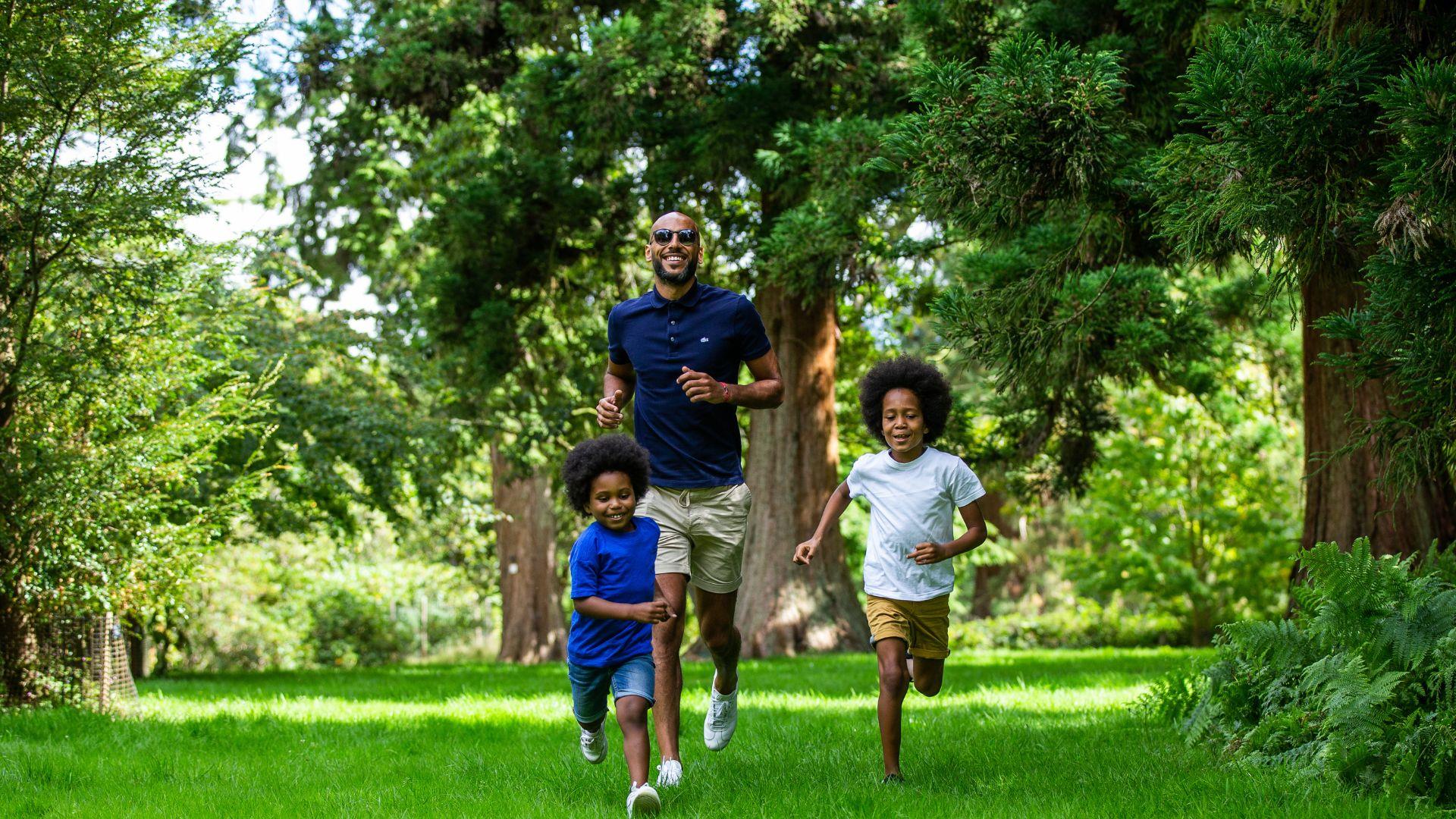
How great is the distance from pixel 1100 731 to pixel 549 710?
145 inches

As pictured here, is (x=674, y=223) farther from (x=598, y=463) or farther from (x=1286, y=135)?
(x=1286, y=135)

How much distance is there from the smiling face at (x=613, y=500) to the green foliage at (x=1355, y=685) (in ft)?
8.73

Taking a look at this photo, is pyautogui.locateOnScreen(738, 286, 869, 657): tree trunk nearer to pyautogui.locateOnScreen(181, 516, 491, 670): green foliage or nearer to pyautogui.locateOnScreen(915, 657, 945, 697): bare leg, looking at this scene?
pyautogui.locateOnScreen(181, 516, 491, 670): green foliage

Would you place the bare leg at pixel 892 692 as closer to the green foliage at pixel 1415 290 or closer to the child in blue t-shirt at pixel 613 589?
the child in blue t-shirt at pixel 613 589

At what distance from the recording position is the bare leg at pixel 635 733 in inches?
183

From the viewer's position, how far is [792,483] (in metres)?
16.2

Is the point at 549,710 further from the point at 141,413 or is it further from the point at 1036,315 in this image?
the point at 1036,315

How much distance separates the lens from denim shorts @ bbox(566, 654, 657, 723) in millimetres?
4910

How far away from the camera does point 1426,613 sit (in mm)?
4891

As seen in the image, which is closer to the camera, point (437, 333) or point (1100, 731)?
point (1100, 731)

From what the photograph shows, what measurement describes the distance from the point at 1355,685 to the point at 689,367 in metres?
A: 2.87

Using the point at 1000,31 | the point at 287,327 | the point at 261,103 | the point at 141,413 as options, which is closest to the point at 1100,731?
the point at 1000,31

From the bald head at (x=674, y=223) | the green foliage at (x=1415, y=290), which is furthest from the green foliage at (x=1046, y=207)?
the green foliage at (x=1415, y=290)

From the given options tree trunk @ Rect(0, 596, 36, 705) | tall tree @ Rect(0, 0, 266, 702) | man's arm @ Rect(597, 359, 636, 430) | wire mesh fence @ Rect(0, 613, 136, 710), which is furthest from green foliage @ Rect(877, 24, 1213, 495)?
tree trunk @ Rect(0, 596, 36, 705)
